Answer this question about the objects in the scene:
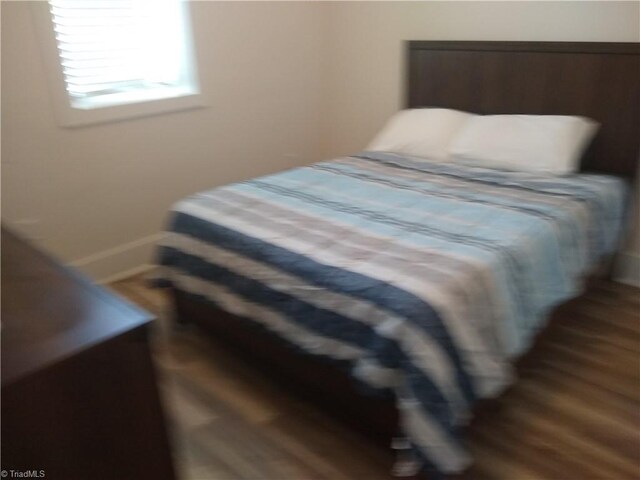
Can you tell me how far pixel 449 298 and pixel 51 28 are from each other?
2.15 m

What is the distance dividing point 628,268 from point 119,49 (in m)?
2.83

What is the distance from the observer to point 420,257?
5.55 feet

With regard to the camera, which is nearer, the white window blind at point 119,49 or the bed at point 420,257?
the bed at point 420,257

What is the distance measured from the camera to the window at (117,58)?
2.53 m

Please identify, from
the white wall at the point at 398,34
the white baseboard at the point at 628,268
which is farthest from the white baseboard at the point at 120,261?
the white baseboard at the point at 628,268

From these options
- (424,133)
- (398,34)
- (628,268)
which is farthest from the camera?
(398,34)

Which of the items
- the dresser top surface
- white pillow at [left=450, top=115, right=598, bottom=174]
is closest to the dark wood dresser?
the dresser top surface

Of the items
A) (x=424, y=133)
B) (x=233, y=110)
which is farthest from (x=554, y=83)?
(x=233, y=110)

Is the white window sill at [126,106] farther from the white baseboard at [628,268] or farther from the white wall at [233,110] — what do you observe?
the white baseboard at [628,268]

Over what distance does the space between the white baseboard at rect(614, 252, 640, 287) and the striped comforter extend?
24cm

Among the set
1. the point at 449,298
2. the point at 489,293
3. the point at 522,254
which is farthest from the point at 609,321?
the point at 449,298

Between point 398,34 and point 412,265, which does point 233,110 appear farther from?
point 412,265

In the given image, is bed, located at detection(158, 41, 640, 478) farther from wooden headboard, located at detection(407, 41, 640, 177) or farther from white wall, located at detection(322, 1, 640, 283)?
white wall, located at detection(322, 1, 640, 283)

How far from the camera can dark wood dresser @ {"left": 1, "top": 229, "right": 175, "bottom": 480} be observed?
884 millimetres
